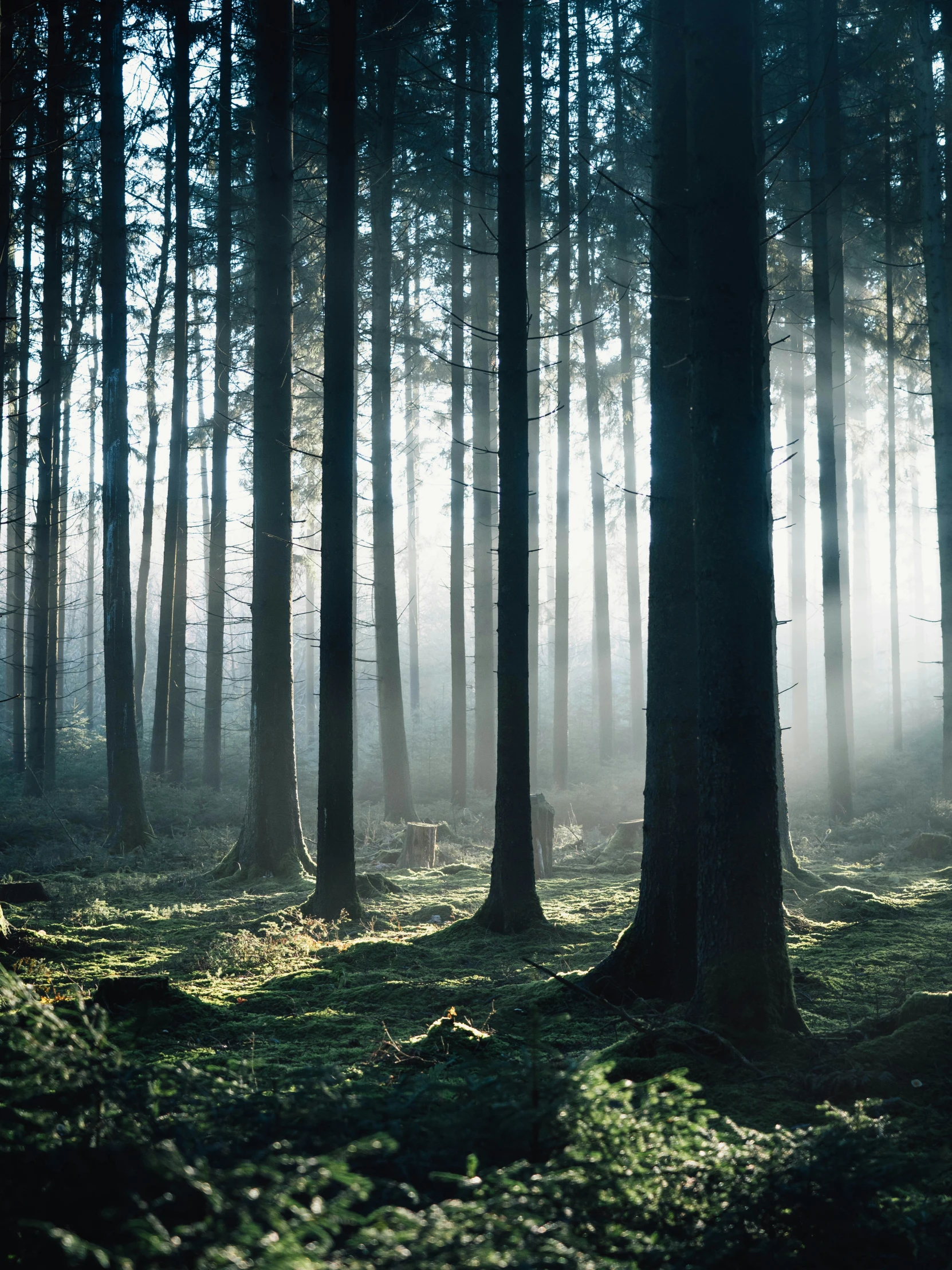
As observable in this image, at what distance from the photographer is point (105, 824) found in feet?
54.6

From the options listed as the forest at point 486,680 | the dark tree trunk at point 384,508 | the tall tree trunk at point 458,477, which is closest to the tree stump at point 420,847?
the forest at point 486,680

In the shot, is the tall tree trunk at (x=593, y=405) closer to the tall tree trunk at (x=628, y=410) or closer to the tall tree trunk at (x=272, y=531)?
the tall tree trunk at (x=628, y=410)

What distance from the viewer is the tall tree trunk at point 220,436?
58.5ft

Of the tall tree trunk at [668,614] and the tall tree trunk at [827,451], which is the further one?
the tall tree trunk at [827,451]

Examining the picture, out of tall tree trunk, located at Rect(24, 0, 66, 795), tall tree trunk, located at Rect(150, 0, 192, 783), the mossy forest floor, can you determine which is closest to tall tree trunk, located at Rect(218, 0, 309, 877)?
the mossy forest floor

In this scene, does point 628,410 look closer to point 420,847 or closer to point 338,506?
point 420,847

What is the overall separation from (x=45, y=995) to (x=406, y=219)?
17.6m

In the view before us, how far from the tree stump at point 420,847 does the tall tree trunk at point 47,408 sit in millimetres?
9594

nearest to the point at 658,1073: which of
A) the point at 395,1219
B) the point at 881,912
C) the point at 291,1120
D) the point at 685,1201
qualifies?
the point at 685,1201

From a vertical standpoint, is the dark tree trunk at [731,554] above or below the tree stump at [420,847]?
above

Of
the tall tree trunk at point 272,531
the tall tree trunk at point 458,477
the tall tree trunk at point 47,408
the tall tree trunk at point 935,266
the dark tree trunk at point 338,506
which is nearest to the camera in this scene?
the dark tree trunk at point 338,506

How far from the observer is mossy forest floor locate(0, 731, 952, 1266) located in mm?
2350

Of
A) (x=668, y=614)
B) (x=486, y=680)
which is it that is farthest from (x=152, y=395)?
(x=668, y=614)

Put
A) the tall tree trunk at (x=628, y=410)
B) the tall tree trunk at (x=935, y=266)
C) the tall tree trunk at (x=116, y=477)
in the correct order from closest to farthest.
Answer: the tall tree trunk at (x=116, y=477), the tall tree trunk at (x=935, y=266), the tall tree trunk at (x=628, y=410)
